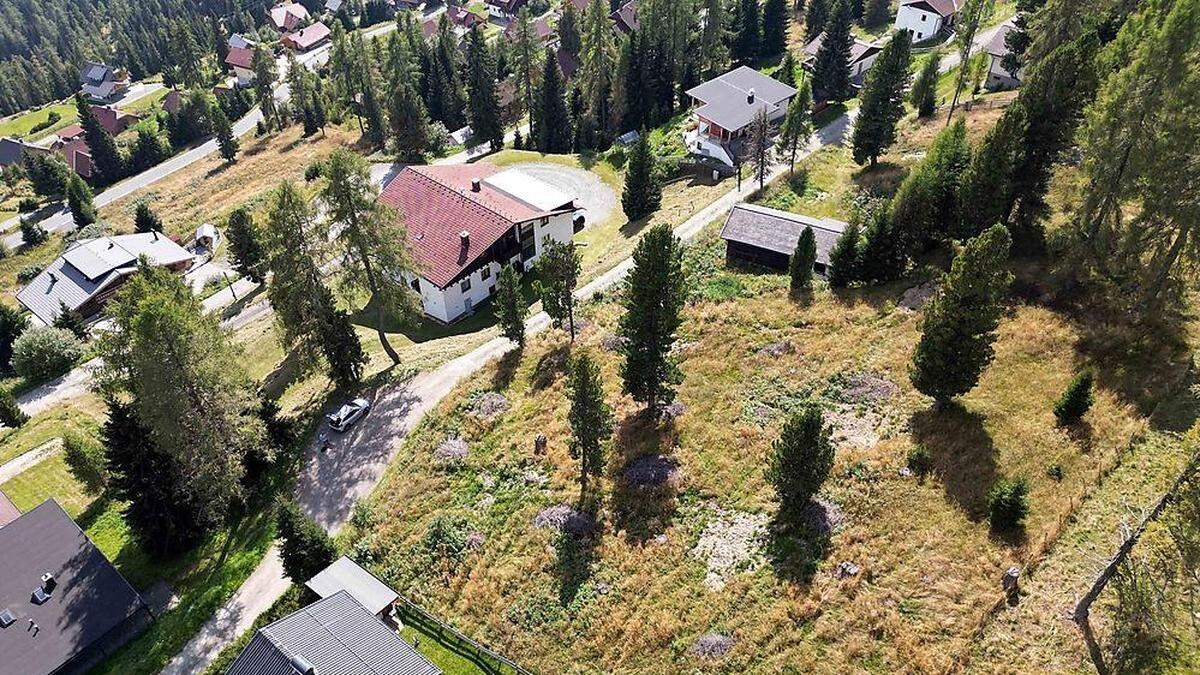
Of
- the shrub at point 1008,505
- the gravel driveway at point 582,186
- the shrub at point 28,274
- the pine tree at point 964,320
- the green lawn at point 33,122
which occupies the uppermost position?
the pine tree at point 964,320

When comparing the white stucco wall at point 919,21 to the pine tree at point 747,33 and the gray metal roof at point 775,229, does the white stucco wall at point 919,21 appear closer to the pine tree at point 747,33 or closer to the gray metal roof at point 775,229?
the pine tree at point 747,33

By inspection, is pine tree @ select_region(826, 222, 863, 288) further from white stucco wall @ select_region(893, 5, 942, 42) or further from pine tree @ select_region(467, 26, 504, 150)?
white stucco wall @ select_region(893, 5, 942, 42)

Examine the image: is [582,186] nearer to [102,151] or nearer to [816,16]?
[816,16]

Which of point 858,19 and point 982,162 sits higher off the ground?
point 982,162

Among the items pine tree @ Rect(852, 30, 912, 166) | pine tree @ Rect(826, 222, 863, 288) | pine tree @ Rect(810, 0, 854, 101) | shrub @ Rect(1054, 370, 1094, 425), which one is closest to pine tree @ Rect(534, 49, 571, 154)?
pine tree @ Rect(810, 0, 854, 101)

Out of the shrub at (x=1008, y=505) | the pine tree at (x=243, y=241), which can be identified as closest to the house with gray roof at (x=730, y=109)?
the pine tree at (x=243, y=241)

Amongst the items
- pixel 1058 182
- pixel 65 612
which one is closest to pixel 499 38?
pixel 1058 182

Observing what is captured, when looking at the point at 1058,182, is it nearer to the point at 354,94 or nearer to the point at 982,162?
the point at 982,162
